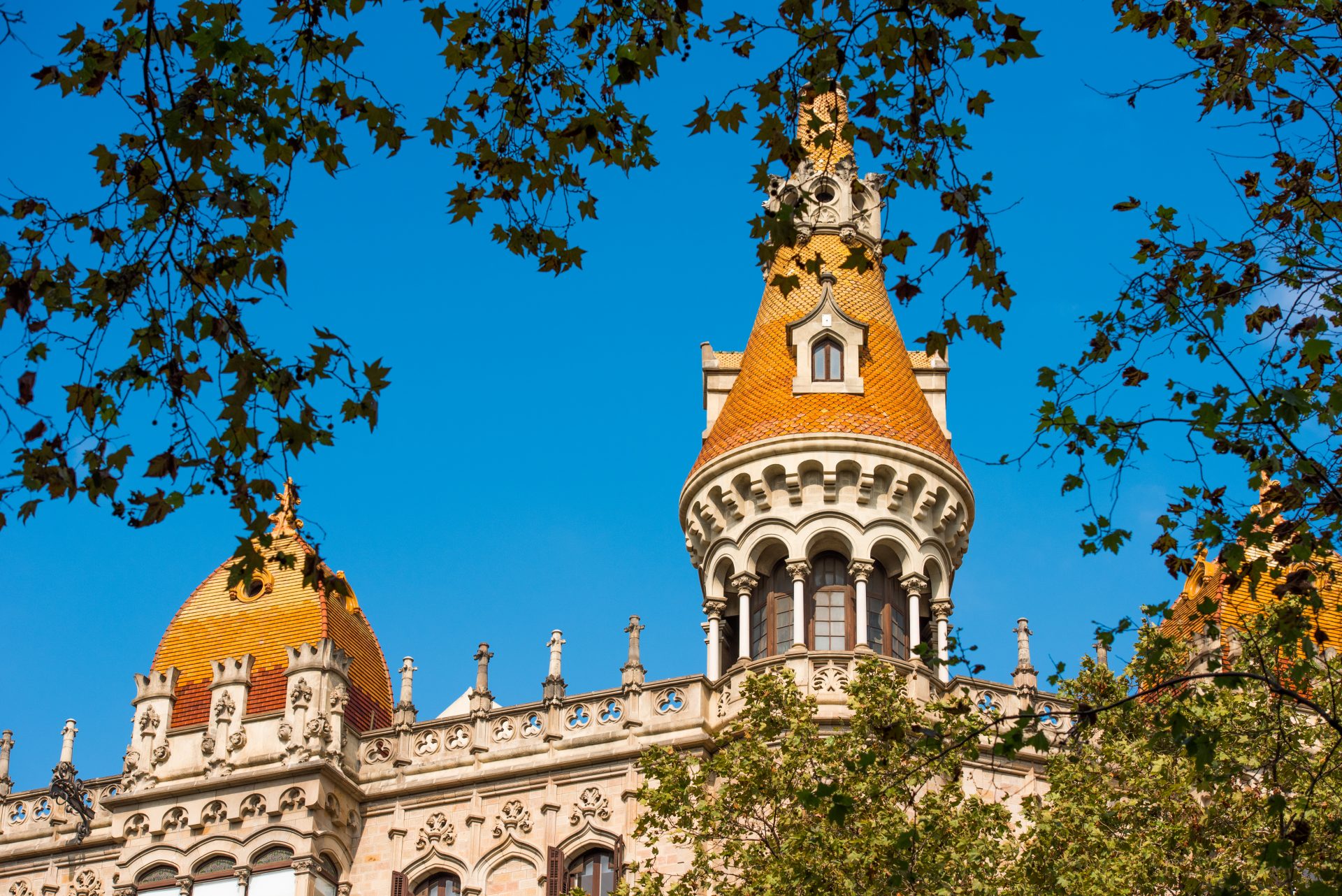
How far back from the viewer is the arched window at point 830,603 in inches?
1439

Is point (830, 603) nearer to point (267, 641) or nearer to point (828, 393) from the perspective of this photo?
point (828, 393)

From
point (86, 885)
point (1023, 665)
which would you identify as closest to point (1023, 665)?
point (1023, 665)

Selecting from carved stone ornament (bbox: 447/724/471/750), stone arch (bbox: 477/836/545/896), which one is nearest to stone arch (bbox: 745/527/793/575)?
carved stone ornament (bbox: 447/724/471/750)

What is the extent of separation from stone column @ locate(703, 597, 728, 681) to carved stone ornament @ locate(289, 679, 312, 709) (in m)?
6.70

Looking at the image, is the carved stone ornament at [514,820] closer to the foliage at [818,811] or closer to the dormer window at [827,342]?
the foliage at [818,811]

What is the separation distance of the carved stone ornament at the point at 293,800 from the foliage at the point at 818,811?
8.31 m

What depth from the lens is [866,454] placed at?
37375 mm

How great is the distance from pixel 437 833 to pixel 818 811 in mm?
9863

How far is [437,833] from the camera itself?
36.1 metres

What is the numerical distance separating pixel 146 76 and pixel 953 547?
24.5 meters

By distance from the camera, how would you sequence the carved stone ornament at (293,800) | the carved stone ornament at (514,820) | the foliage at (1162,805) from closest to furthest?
the foliage at (1162,805) < the carved stone ornament at (514,820) < the carved stone ornament at (293,800)

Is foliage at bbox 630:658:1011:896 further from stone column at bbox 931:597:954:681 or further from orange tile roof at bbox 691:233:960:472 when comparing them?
orange tile roof at bbox 691:233:960:472

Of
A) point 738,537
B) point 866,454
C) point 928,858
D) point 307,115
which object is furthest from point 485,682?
point 307,115

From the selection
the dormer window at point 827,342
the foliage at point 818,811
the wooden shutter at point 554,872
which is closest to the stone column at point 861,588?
the dormer window at point 827,342
